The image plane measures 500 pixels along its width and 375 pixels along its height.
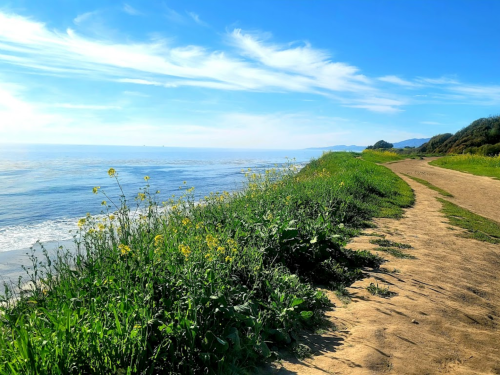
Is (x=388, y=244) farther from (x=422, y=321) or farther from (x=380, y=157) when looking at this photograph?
(x=380, y=157)

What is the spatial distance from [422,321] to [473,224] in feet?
24.0

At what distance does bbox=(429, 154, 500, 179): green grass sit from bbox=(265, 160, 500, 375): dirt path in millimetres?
19918

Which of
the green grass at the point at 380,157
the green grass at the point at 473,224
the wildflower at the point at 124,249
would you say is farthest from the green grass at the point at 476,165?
the wildflower at the point at 124,249

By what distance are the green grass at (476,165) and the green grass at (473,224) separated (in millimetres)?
13558

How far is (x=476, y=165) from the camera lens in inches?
1157

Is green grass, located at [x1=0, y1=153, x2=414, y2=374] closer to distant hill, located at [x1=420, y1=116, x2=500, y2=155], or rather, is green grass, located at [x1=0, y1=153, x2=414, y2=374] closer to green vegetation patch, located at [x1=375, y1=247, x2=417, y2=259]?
green vegetation patch, located at [x1=375, y1=247, x2=417, y2=259]

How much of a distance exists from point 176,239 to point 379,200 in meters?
10.6

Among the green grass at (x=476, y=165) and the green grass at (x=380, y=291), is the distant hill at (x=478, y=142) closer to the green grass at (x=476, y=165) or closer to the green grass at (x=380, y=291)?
the green grass at (x=476, y=165)

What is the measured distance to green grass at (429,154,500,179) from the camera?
25128mm

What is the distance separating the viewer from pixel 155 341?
9.80ft

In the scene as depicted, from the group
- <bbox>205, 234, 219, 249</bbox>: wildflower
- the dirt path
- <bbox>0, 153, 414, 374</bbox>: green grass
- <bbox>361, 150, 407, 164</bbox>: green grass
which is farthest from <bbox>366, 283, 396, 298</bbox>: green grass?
<bbox>361, 150, 407, 164</bbox>: green grass

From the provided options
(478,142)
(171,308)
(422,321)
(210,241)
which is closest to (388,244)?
(422,321)

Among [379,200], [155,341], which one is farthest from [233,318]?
[379,200]

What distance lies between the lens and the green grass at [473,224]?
9.01 m
